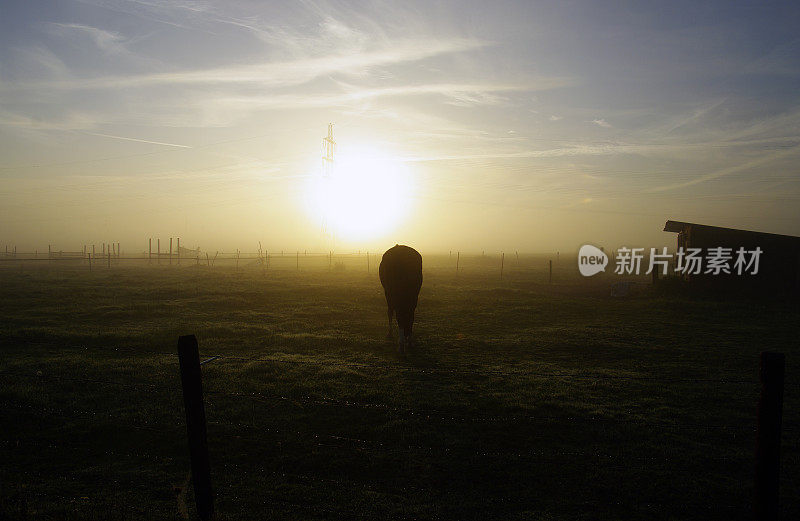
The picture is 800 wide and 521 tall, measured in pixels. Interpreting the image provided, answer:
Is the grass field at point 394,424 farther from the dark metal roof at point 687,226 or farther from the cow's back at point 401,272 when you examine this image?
the dark metal roof at point 687,226

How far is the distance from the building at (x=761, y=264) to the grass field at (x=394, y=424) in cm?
1103

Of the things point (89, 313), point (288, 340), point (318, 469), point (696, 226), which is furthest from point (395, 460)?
point (696, 226)

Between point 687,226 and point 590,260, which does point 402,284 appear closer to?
point 687,226

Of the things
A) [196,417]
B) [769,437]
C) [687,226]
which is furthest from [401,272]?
[687,226]

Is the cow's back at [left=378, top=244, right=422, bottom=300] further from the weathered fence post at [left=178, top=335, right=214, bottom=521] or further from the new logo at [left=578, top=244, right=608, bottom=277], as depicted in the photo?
the new logo at [left=578, top=244, right=608, bottom=277]

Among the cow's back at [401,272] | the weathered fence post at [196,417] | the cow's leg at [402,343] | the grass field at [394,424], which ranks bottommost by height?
the grass field at [394,424]

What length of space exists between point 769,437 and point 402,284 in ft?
34.3

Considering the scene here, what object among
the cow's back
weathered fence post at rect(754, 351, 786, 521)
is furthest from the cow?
weathered fence post at rect(754, 351, 786, 521)

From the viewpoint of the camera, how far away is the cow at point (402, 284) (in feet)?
42.4

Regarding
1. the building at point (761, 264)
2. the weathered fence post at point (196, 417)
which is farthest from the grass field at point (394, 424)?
the building at point (761, 264)

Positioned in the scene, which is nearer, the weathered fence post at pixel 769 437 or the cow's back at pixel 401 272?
the weathered fence post at pixel 769 437

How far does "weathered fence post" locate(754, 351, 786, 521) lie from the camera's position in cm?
333

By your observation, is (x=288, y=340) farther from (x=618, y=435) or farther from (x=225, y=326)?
(x=618, y=435)

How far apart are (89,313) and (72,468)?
1467cm
